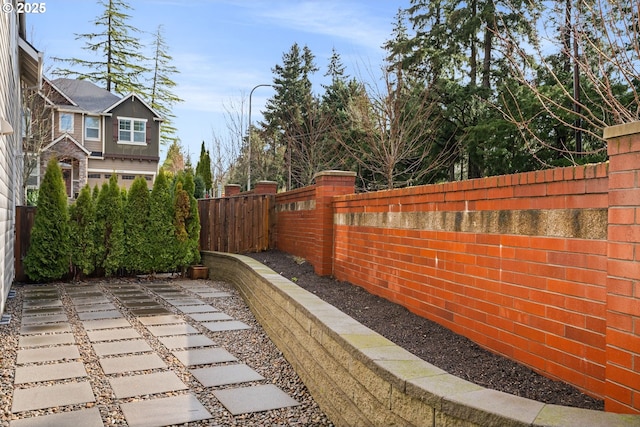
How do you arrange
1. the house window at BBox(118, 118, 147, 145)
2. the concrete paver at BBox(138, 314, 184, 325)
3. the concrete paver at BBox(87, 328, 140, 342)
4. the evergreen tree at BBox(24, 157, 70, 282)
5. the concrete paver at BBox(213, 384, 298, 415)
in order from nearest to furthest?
the concrete paver at BBox(213, 384, 298, 415) < the concrete paver at BBox(87, 328, 140, 342) < the concrete paver at BBox(138, 314, 184, 325) < the evergreen tree at BBox(24, 157, 70, 282) < the house window at BBox(118, 118, 147, 145)

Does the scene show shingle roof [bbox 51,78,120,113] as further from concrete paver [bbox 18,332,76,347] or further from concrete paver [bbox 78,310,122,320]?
concrete paver [bbox 18,332,76,347]

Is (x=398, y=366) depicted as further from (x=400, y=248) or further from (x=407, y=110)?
(x=407, y=110)

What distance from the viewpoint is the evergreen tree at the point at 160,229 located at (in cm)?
1002

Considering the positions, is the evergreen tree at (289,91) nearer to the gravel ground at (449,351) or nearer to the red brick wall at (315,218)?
the red brick wall at (315,218)

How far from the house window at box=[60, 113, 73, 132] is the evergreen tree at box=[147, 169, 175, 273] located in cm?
1809

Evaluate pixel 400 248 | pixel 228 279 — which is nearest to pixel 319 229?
pixel 400 248

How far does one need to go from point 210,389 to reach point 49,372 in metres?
1.44

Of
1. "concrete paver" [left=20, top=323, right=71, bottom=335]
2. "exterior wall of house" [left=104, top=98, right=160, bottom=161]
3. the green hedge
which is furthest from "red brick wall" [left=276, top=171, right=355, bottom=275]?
"exterior wall of house" [left=104, top=98, right=160, bottom=161]

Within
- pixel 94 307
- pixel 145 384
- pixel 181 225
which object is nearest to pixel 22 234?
pixel 181 225

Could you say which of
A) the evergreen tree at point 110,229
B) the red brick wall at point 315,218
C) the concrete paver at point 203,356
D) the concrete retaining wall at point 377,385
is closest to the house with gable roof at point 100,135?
the evergreen tree at point 110,229

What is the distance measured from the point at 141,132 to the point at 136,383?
2517 cm

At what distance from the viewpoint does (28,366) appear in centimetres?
409


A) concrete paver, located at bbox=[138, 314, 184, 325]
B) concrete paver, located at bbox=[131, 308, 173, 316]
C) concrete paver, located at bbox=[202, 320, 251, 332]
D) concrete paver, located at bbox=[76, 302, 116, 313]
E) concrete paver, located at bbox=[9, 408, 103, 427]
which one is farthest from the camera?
concrete paver, located at bbox=[76, 302, 116, 313]

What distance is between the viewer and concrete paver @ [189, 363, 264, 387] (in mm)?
3873
